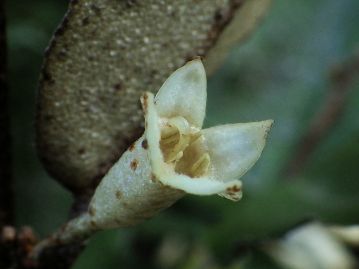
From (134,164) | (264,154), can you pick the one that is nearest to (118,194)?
(134,164)

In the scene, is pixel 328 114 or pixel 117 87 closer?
pixel 117 87

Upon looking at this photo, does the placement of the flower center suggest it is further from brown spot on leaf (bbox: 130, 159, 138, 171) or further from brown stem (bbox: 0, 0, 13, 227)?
brown stem (bbox: 0, 0, 13, 227)

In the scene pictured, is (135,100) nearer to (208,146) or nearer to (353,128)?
(208,146)

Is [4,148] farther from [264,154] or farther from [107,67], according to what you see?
[264,154]

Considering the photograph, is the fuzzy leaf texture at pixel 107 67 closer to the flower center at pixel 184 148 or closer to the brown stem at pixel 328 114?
the flower center at pixel 184 148

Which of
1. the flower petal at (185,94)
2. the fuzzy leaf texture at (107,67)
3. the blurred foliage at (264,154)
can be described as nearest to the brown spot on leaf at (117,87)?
the fuzzy leaf texture at (107,67)

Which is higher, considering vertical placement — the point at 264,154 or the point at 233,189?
the point at 233,189
